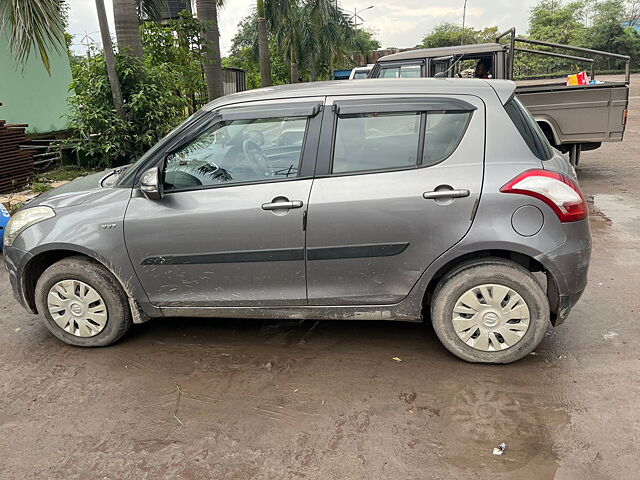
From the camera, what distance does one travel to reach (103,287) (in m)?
3.67

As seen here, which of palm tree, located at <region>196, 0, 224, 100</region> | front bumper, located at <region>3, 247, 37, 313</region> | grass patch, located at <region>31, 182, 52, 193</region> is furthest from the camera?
palm tree, located at <region>196, 0, 224, 100</region>

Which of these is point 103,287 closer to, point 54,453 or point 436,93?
point 54,453

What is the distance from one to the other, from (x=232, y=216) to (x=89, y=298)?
4.03 feet

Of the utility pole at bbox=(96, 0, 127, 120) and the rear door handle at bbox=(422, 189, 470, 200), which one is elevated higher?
the utility pole at bbox=(96, 0, 127, 120)

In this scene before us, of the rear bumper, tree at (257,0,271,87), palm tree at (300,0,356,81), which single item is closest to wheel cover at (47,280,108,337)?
the rear bumper

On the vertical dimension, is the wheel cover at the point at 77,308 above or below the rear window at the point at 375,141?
below

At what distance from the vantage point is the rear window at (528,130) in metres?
3.28

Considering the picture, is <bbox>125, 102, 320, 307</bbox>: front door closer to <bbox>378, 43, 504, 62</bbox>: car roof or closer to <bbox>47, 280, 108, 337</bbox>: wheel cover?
<bbox>47, 280, 108, 337</bbox>: wheel cover

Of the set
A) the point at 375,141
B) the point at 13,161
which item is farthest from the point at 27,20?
the point at 375,141

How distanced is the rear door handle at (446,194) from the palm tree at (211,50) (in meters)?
10.3

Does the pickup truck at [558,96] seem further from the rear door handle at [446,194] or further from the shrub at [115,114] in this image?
the rear door handle at [446,194]

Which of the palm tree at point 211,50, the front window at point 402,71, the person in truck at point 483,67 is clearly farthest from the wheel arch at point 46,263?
the palm tree at point 211,50

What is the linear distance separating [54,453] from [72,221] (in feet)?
5.05

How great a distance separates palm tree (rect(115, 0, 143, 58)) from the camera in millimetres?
9498
